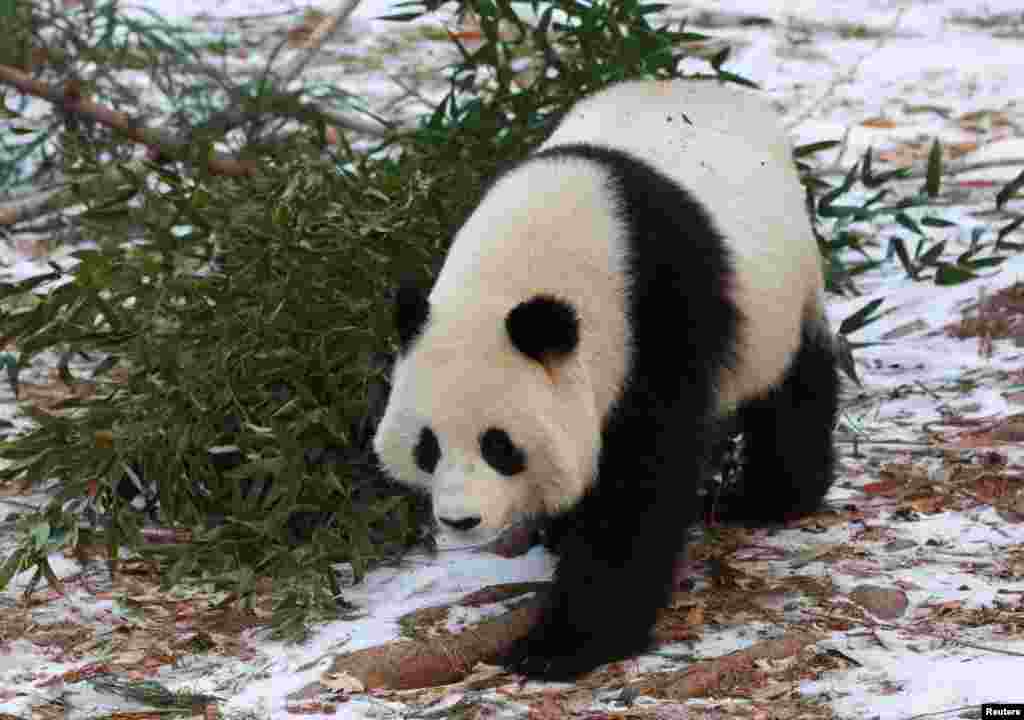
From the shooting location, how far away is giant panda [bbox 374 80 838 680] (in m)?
3.32

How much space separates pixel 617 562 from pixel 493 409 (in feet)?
1.83

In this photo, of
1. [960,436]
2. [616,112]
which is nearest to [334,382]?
[616,112]

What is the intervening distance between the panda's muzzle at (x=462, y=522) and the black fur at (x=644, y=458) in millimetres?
343

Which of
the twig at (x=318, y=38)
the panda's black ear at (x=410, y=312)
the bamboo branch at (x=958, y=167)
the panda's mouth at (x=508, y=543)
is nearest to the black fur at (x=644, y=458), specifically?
the panda's black ear at (x=410, y=312)

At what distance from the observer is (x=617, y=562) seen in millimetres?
3609

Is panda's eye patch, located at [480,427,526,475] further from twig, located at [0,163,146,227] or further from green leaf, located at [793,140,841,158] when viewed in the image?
twig, located at [0,163,146,227]

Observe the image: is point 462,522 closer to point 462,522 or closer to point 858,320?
point 462,522

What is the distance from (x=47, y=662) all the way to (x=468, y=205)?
1.82 metres

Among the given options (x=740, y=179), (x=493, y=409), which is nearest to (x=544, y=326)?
(x=493, y=409)

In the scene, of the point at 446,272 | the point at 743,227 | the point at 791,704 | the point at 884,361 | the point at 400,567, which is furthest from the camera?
the point at 884,361

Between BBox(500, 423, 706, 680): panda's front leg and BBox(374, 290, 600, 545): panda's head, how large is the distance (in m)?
0.18

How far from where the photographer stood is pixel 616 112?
13.6ft

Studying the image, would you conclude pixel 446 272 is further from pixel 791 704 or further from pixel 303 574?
pixel 791 704

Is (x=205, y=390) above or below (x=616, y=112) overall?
below
